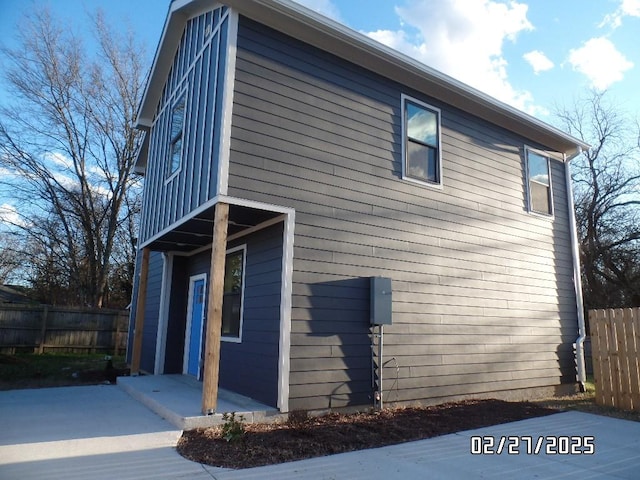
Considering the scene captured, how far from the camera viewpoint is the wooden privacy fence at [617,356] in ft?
23.6

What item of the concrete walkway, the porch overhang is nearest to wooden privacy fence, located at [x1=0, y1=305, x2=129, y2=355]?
the porch overhang

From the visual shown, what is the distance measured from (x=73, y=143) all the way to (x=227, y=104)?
56.1 ft

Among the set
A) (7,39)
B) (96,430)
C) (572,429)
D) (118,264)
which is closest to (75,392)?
(96,430)

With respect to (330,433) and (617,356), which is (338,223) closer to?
(330,433)

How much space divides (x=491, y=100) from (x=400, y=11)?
8.18 ft

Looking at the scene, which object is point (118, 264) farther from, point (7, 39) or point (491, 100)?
point (491, 100)

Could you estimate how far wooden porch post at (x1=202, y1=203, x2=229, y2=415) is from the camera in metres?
5.29

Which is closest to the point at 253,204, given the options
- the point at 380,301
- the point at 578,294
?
the point at 380,301

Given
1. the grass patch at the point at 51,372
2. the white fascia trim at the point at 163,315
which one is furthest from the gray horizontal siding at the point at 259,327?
the grass patch at the point at 51,372

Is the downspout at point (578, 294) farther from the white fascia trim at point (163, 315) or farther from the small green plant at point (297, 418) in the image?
the white fascia trim at point (163, 315)

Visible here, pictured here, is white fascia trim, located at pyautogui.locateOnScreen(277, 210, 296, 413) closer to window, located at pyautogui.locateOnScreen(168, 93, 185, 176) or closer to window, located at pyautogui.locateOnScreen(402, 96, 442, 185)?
window, located at pyautogui.locateOnScreen(402, 96, 442, 185)
